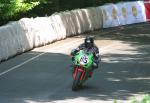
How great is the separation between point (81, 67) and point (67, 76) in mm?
2098

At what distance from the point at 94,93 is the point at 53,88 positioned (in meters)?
1.23

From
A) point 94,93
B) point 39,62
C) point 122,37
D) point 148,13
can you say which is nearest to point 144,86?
point 94,93

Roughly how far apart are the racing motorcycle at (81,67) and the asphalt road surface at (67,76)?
0.87ft

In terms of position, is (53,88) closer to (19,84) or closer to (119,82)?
(19,84)

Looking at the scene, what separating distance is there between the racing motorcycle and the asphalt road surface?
0.87ft

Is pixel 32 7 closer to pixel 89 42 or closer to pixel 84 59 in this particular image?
pixel 89 42

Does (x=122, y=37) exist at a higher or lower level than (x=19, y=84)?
lower

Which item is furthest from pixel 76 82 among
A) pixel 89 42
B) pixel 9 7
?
pixel 9 7

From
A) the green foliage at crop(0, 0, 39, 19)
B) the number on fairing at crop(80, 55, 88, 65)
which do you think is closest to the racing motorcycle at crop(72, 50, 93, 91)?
the number on fairing at crop(80, 55, 88, 65)

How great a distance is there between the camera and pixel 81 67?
44.7 ft

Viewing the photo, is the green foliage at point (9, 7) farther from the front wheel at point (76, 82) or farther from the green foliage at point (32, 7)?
the front wheel at point (76, 82)

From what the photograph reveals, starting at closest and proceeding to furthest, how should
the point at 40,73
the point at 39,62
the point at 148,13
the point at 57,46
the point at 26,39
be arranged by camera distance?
1. the point at 40,73
2. the point at 39,62
3. the point at 26,39
4. the point at 57,46
5. the point at 148,13

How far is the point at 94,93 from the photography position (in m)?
13.3

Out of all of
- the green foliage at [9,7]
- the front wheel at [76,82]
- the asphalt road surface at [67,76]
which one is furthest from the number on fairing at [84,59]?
the green foliage at [9,7]
